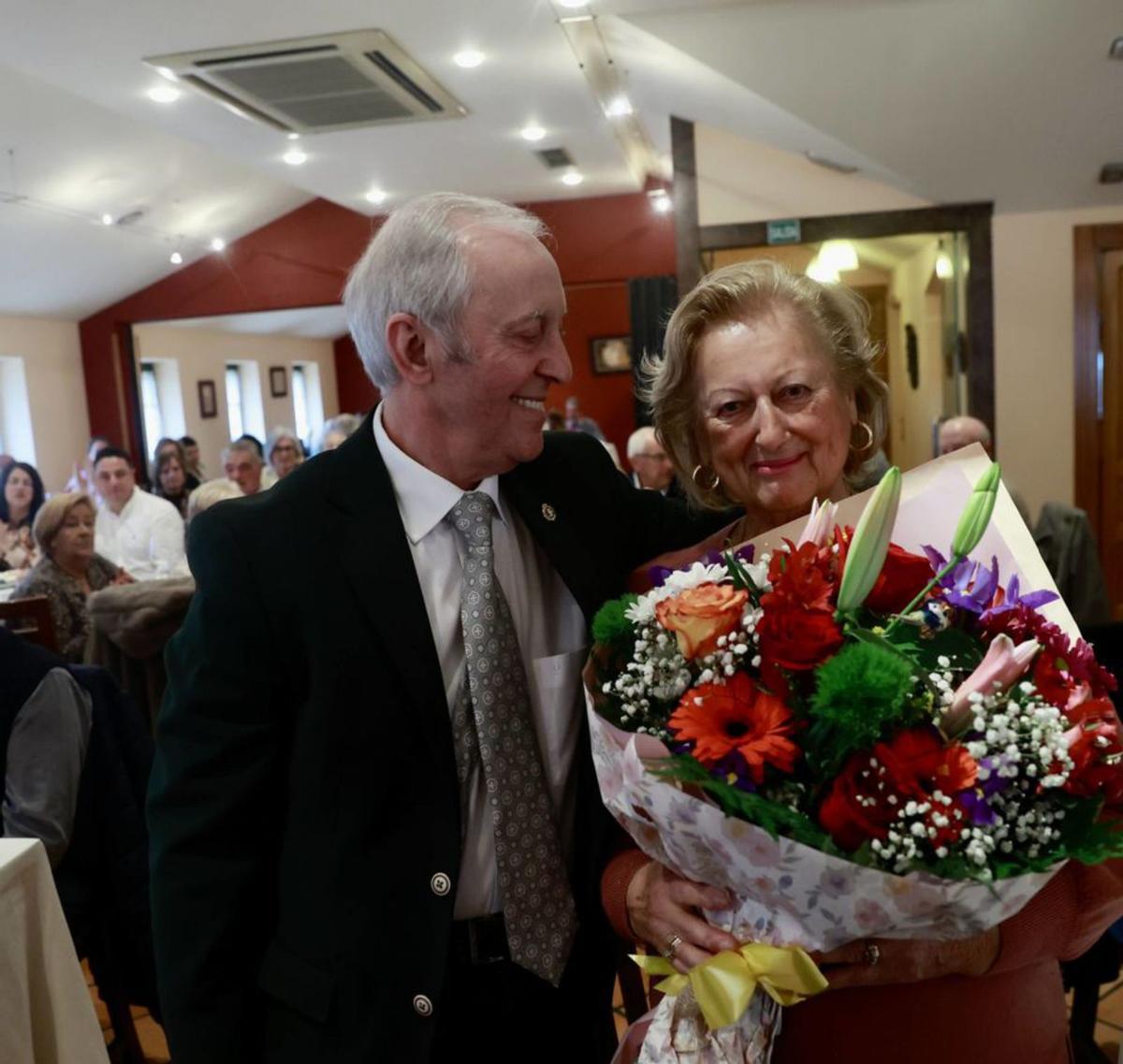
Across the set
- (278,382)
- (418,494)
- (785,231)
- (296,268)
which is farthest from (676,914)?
(278,382)

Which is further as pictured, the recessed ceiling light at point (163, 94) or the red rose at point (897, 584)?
the recessed ceiling light at point (163, 94)

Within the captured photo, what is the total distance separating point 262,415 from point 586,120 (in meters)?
9.44

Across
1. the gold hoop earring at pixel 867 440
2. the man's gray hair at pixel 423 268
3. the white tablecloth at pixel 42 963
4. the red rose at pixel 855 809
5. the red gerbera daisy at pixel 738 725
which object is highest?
the man's gray hair at pixel 423 268

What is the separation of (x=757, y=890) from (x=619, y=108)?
681 cm

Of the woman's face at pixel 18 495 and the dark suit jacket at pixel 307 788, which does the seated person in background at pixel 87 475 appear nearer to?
the woman's face at pixel 18 495

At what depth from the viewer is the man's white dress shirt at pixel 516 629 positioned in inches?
54.6

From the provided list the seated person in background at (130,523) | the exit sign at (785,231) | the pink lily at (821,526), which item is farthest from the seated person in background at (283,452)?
the pink lily at (821,526)

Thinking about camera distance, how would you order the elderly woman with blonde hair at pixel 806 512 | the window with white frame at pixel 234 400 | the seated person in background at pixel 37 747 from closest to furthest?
the elderly woman with blonde hair at pixel 806 512, the seated person in background at pixel 37 747, the window with white frame at pixel 234 400

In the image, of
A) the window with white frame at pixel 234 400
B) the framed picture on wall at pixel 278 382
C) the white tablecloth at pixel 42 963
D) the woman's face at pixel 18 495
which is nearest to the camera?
the white tablecloth at pixel 42 963

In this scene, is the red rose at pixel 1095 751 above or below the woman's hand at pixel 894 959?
above

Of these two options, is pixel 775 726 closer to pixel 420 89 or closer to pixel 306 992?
pixel 306 992

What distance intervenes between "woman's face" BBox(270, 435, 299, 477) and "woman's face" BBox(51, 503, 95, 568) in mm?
3962

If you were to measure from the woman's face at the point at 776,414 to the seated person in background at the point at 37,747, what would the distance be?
180 cm

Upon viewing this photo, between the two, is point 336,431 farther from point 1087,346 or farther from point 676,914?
point 676,914
